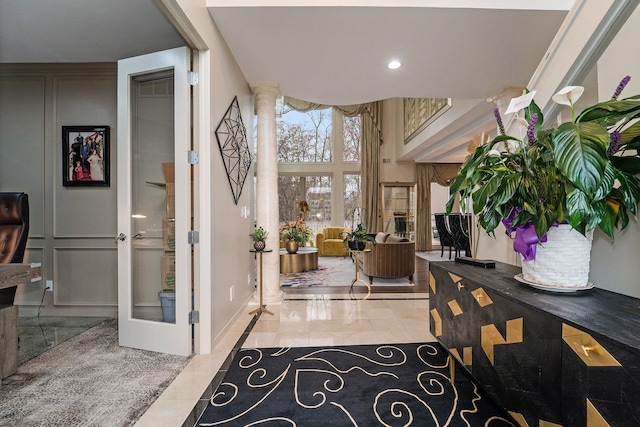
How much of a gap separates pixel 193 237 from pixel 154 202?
524mm

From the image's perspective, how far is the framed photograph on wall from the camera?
3.21 meters

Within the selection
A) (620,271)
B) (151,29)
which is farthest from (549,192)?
(151,29)

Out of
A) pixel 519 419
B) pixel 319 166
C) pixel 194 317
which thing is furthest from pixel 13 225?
pixel 319 166

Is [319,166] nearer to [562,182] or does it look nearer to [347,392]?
[347,392]

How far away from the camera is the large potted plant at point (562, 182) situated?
3.10ft

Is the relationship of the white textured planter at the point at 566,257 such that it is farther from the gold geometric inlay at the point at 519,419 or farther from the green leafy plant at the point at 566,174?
the gold geometric inlay at the point at 519,419

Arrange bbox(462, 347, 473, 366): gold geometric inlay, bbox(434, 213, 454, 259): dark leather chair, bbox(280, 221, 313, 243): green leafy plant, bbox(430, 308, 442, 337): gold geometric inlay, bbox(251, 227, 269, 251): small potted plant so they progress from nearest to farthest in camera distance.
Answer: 1. bbox(462, 347, 473, 366): gold geometric inlay
2. bbox(430, 308, 442, 337): gold geometric inlay
3. bbox(251, 227, 269, 251): small potted plant
4. bbox(280, 221, 313, 243): green leafy plant
5. bbox(434, 213, 454, 259): dark leather chair

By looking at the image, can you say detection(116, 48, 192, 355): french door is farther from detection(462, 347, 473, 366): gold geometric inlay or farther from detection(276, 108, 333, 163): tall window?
detection(276, 108, 333, 163): tall window

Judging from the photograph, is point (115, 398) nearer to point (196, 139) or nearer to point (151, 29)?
point (196, 139)

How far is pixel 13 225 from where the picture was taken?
8.19 feet

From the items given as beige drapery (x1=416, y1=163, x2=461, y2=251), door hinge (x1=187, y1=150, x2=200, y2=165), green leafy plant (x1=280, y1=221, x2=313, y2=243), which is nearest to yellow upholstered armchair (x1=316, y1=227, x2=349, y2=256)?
green leafy plant (x1=280, y1=221, x2=313, y2=243)

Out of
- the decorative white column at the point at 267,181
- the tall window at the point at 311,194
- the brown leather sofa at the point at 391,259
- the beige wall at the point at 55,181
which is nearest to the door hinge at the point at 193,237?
the decorative white column at the point at 267,181

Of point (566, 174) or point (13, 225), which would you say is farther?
point (13, 225)

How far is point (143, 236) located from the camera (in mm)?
2506
